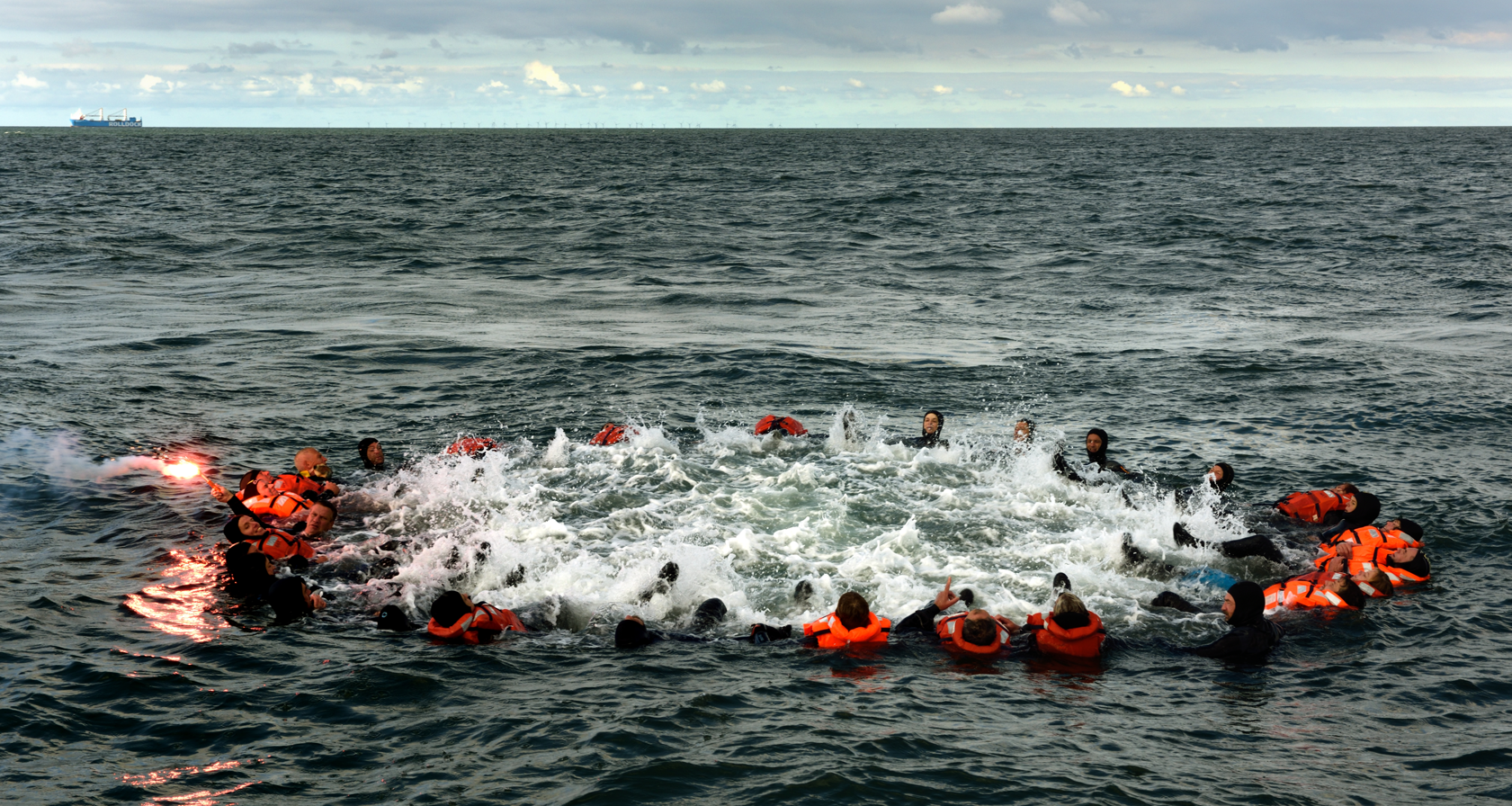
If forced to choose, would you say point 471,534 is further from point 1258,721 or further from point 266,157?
point 266,157

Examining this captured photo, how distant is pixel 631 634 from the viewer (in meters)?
10.6

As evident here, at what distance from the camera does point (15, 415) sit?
58.5 ft

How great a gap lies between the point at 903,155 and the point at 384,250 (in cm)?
8535

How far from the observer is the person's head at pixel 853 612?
10.4m

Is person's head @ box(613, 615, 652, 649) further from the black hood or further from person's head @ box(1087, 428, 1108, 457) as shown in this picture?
person's head @ box(1087, 428, 1108, 457)

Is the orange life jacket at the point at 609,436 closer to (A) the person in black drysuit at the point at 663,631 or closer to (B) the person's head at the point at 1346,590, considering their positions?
(A) the person in black drysuit at the point at 663,631

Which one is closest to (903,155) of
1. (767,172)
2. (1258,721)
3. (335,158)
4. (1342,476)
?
(767,172)

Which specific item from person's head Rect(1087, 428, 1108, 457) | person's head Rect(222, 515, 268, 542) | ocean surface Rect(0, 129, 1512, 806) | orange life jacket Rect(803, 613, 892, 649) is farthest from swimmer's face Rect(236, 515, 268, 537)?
person's head Rect(1087, 428, 1108, 457)

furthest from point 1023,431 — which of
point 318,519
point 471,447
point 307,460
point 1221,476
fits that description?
point 307,460

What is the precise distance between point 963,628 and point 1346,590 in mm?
4511

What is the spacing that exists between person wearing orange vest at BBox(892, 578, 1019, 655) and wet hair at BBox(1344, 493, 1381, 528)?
5.39 meters

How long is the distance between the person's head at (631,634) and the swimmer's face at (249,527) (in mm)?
5042

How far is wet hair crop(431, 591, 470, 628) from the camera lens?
1057 cm

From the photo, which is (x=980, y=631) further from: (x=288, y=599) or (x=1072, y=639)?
(x=288, y=599)
